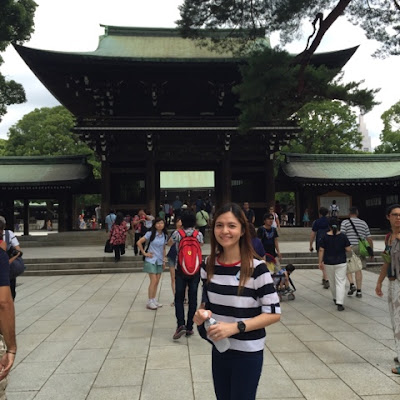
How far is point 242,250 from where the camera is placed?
2.07 m

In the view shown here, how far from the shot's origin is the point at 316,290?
812 centimetres

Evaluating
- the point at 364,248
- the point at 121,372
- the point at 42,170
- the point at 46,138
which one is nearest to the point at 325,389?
the point at 121,372

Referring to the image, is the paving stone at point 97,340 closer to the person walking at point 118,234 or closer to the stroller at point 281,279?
the stroller at point 281,279

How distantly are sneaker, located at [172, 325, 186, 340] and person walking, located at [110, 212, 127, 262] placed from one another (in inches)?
245

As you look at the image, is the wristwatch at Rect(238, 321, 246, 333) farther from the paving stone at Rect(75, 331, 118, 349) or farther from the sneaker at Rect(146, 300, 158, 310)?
the sneaker at Rect(146, 300, 158, 310)

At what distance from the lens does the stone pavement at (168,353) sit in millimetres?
3391

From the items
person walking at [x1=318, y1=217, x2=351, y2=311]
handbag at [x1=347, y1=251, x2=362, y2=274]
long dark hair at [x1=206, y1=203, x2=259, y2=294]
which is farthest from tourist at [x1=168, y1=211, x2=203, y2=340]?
handbag at [x1=347, y1=251, x2=362, y2=274]

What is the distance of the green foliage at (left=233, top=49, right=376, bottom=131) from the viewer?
7484 mm

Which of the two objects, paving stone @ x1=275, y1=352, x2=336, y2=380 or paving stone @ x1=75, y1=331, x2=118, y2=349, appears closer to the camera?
paving stone @ x1=275, y1=352, x2=336, y2=380

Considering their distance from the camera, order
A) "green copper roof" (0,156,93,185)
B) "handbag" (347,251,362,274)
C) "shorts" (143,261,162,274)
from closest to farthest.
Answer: "shorts" (143,261,162,274) → "handbag" (347,251,362,274) → "green copper roof" (0,156,93,185)

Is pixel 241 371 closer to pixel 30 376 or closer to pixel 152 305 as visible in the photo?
pixel 30 376

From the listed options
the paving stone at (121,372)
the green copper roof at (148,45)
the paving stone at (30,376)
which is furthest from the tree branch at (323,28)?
the green copper roof at (148,45)

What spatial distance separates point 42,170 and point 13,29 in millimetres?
7456

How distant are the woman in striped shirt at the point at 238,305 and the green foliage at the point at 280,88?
605 cm
